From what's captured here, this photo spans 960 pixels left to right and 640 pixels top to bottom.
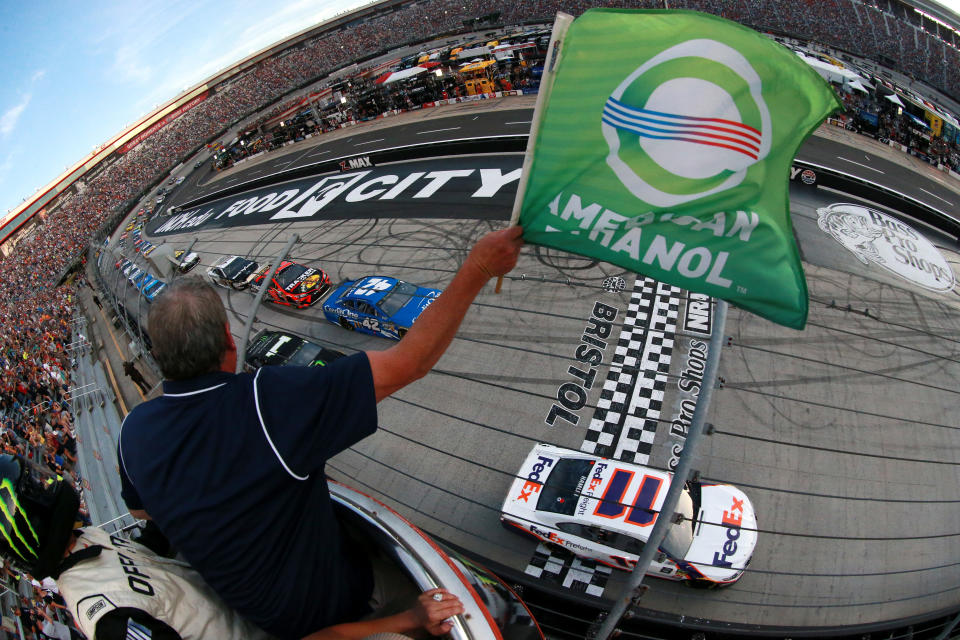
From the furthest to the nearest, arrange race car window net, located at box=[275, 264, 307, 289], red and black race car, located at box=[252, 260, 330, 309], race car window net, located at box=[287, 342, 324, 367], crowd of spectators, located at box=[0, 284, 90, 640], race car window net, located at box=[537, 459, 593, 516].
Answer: race car window net, located at box=[275, 264, 307, 289] → red and black race car, located at box=[252, 260, 330, 309] → race car window net, located at box=[287, 342, 324, 367] → race car window net, located at box=[537, 459, 593, 516] → crowd of spectators, located at box=[0, 284, 90, 640]

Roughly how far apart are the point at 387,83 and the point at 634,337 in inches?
1044

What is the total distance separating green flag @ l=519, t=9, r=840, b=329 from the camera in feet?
8.96

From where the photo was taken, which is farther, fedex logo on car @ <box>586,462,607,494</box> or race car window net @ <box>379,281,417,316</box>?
race car window net @ <box>379,281,417,316</box>

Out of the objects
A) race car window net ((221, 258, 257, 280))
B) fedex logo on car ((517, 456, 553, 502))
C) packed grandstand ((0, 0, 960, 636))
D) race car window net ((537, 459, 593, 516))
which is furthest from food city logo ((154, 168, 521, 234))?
race car window net ((537, 459, 593, 516))

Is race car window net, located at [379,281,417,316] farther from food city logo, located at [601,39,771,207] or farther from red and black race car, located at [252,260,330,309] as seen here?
food city logo, located at [601,39,771,207]

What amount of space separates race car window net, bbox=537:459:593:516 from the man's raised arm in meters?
5.53

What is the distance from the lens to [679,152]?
113 inches

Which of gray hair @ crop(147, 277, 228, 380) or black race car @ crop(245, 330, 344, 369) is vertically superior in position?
black race car @ crop(245, 330, 344, 369)

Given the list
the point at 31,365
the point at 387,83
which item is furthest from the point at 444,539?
the point at 387,83

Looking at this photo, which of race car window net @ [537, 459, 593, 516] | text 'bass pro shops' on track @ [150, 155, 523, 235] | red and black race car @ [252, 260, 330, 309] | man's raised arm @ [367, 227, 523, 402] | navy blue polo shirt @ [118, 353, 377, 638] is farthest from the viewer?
text 'bass pro shops' on track @ [150, 155, 523, 235]

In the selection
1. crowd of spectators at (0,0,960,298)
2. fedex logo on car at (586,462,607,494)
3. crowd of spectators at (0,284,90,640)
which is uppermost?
crowd of spectators at (0,0,960,298)

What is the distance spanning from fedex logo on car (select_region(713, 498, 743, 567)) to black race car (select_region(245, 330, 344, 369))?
7439mm

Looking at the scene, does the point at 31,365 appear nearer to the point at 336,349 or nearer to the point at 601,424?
the point at 336,349

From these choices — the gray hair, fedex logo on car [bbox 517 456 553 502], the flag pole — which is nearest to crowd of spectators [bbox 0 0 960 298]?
fedex logo on car [bbox 517 456 553 502]
